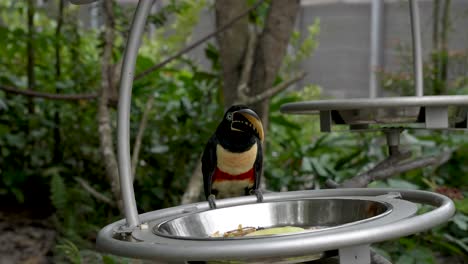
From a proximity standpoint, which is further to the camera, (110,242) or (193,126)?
(193,126)

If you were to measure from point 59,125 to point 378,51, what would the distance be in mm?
2753

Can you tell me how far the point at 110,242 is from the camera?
929 millimetres

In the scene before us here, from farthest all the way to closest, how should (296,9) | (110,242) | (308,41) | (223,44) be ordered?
1. (308,41)
2. (223,44)
3. (296,9)
4. (110,242)

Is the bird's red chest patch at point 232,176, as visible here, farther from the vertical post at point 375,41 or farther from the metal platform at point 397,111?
the vertical post at point 375,41

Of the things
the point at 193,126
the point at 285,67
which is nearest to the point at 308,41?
the point at 285,67

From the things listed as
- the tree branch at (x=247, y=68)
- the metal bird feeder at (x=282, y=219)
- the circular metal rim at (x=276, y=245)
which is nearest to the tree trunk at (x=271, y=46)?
the tree branch at (x=247, y=68)

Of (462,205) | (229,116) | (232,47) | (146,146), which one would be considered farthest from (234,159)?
(146,146)

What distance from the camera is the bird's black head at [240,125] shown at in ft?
4.38

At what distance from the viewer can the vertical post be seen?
502cm

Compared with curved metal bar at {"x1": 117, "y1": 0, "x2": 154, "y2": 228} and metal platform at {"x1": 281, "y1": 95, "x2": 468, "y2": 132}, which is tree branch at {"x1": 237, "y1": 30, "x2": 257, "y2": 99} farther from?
curved metal bar at {"x1": 117, "y1": 0, "x2": 154, "y2": 228}

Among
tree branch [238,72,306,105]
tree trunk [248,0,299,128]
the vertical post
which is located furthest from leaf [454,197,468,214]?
the vertical post

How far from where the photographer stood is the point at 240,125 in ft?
4.72

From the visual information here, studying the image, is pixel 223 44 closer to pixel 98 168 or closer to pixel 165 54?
pixel 98 168

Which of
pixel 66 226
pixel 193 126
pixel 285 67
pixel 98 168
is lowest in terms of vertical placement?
pixel 66 226
